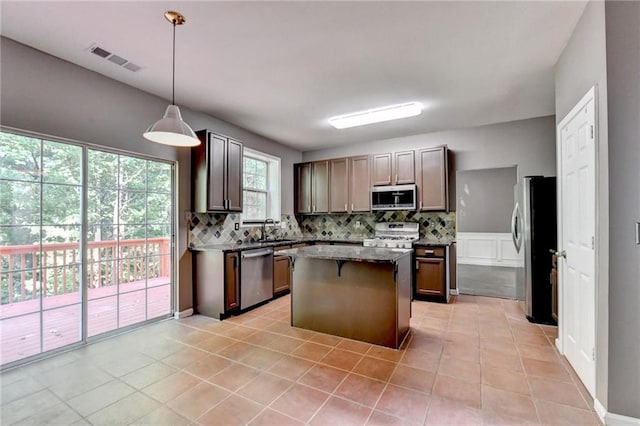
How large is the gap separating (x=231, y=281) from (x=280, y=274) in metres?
1.07

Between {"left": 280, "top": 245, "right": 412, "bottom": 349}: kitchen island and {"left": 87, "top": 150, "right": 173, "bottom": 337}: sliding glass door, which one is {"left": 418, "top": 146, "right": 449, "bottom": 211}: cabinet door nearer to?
{"left": 280, "top": 245, "right": 412, "bottom": 349}: kitchen island

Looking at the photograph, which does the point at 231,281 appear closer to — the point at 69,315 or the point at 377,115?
the point at 69,315

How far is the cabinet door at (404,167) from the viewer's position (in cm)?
488

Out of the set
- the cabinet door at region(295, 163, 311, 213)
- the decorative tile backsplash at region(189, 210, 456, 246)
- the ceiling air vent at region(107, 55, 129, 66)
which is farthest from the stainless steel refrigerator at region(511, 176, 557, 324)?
the ceiling air vent at region(107, 55, 129, 66)

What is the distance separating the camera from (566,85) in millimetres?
2523

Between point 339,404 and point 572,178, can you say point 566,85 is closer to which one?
point 572,178

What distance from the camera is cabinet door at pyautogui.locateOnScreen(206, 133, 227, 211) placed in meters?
3.78

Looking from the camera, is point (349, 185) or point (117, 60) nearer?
point (117, 60)

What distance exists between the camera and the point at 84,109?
2.86m

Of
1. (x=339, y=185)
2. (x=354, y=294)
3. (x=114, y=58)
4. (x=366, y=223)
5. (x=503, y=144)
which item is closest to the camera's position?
(x=114, y=58)

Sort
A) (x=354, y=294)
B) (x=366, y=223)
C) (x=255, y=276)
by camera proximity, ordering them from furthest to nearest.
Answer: (x=366, y=223) < (x=255, y=276) < (x=354, y=294)

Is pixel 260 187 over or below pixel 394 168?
below

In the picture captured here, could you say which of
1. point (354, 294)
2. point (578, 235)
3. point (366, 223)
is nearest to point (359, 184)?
point (366, 223)

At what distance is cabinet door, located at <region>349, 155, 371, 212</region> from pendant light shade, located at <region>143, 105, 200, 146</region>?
336 cm
